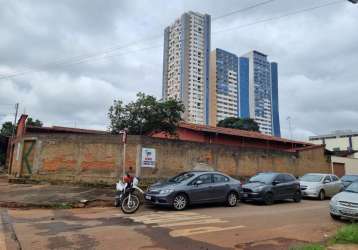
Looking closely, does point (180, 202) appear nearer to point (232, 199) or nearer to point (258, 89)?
point (232, 199)

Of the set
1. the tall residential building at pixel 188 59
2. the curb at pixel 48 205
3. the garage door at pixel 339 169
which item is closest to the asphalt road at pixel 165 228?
the curb at pixel 48 205

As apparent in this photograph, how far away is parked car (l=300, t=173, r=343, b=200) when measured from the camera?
62.8 ft

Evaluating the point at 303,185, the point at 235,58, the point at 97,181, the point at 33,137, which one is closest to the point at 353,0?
the point at 303,185

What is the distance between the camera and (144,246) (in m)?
7.34

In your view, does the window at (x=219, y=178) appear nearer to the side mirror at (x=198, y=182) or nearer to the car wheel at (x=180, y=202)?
the side mirror at (x=198, y=182)

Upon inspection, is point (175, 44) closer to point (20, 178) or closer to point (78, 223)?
point (20, 178)

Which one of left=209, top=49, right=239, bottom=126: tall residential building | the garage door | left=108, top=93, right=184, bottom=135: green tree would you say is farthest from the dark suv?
left=209, top=49, right=239, bottom=126: tall residential building

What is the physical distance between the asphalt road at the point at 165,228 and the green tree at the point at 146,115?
14.6 metres

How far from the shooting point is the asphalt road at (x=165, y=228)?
25.0 ft

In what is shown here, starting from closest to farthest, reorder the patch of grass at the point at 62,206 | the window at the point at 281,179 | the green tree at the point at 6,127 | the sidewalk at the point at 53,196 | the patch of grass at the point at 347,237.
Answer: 1. the patch of grass at the point at 347,237
2. the patch of grass at the point at 62,206
3. the sidewalk at the point at 53,196
4. the window at the point at 281,179
5. the green tree at the point at 6,127

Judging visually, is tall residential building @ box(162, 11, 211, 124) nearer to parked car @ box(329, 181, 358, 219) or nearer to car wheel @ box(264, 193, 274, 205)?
car wheel @ box(264, 193, 274, 205)

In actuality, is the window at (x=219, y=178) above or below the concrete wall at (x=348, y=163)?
below

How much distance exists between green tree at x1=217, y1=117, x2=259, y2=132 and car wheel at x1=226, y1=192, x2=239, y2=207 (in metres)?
37.2

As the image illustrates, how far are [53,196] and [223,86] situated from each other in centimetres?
4035
